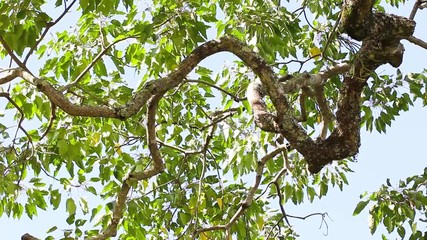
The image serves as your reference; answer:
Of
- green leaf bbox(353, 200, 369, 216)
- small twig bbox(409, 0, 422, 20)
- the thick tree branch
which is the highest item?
small twig bbox(409, 0, 422, 20)

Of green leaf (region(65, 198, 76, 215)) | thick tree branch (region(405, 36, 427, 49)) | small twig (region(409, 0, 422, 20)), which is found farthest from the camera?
green leaf (region(65, 198, 76, 215))

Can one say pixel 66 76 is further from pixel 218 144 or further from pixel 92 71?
pixel 218 144

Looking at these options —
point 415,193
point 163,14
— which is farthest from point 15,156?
point 415,193

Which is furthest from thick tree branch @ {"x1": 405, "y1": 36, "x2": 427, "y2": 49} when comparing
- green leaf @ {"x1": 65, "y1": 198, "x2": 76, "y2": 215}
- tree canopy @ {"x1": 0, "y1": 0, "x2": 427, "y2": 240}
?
green leaf @ {"x1": 65, "y1": 198, "x2": 76, "y2": 215}

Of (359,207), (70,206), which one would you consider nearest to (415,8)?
(359,207)

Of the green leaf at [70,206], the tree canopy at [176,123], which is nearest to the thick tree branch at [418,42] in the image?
the tree canopy at [176,123]

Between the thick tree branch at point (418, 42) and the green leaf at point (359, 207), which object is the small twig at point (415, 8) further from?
the green leaf at point (359, 207)

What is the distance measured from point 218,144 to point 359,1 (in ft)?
6.31

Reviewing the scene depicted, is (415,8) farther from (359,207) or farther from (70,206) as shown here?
(70,206)

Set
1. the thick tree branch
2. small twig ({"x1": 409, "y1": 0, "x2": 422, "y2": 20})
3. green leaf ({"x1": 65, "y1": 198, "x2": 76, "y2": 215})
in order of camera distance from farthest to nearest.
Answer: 1. green leaf ({"x1": 65, "y1": 198, "x2": 76, "y2": 215})
2. small twig ({"x1": 409, "y1": 0, "x2": 422, "y2": 20})
3. the thick tree branch

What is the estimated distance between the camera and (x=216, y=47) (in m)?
3.13

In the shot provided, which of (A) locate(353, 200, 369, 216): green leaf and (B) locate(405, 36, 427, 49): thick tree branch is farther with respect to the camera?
(A) locate(353, 200, 369, 216): green leaf

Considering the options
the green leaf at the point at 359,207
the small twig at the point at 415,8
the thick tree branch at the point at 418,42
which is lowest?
the green leaf at the point at 359,207

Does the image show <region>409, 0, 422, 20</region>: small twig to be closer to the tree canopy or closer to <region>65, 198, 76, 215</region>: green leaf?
the tree canopy
